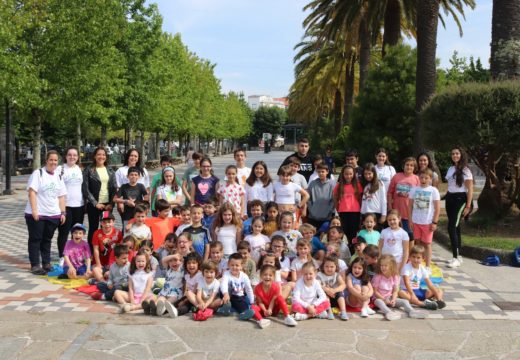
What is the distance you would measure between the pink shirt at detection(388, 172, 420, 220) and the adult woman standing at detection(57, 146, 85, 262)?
468 cm

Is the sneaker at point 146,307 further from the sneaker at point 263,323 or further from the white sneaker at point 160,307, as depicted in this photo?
the sneaker at point 263,323

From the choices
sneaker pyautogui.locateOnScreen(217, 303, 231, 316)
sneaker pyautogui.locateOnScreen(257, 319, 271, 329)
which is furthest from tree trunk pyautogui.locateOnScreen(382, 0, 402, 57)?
sneaker pyautogui.locateOnScreen(257, 319, 271, 329)

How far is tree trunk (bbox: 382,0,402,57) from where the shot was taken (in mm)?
19516

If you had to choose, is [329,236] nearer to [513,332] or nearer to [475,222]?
[513,332]

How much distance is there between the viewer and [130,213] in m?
7.95

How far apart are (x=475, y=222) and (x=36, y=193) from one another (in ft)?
26.4

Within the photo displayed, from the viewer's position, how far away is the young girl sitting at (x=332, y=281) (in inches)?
237

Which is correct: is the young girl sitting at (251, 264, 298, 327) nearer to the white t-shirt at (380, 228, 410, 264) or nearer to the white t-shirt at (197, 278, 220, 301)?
the white t-shirt at (197, 278, 220, 301)

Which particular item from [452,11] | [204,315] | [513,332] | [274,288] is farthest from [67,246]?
[452,11]

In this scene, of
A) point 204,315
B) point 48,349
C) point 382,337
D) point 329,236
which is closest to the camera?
point 48,349

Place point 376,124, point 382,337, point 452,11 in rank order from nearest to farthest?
point 382,337
point 376,124
point 452,11

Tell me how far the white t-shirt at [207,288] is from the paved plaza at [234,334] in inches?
13.8

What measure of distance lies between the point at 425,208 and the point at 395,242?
3.50ft

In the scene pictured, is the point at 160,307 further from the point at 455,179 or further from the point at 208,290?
the point at 455,179
